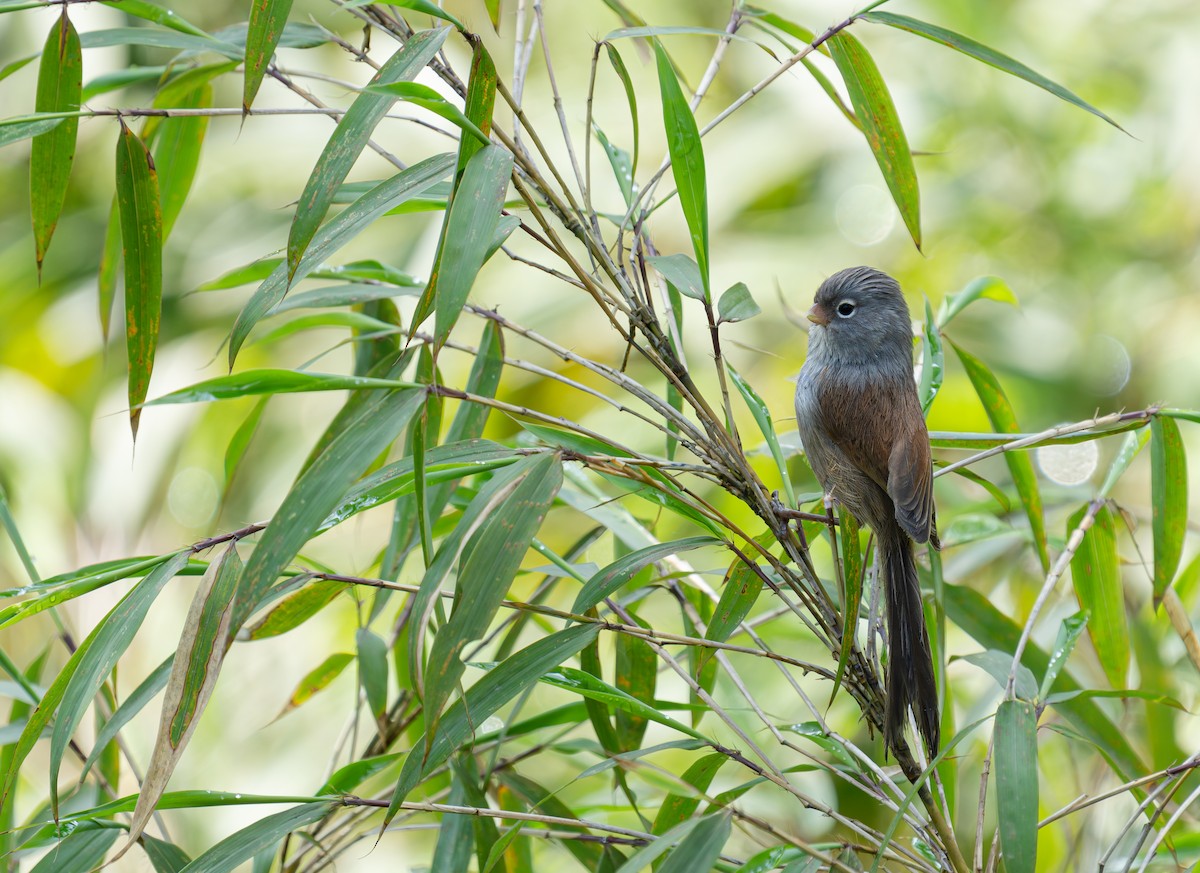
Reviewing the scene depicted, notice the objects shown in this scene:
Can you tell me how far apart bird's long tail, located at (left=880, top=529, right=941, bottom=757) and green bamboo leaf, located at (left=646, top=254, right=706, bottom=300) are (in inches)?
17.5

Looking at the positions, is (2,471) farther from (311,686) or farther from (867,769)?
(867,769)

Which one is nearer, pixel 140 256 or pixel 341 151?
pixel 341 151

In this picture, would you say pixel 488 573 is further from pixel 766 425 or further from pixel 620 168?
pixel 620 168

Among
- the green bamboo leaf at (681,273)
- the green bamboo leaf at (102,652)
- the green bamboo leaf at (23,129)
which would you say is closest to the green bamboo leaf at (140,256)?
the green bamboo leaf at (23,129)

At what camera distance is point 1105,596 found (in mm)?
1321

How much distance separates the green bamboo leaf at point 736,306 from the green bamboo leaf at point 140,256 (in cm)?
60

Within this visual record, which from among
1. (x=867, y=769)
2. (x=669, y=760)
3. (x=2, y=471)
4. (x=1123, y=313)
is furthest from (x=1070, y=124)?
(x=2, y=471)

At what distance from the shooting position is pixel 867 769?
44.6 inches

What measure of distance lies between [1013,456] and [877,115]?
0.44m

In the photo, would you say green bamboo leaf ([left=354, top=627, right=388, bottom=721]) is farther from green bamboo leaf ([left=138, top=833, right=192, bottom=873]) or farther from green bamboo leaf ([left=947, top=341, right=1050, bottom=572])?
green bamboo leaf ([left=947, top=341, right=1050, bottom=572])

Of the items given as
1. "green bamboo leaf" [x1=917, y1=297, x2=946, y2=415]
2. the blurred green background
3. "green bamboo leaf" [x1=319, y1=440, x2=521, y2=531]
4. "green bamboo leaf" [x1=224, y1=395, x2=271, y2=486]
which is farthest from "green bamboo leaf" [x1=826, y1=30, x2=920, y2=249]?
the blurred green background

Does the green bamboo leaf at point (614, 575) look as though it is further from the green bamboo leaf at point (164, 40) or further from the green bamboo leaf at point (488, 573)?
the green bamboo leaf at point (164, 40)

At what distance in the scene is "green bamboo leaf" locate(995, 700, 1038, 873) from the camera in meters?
0.93

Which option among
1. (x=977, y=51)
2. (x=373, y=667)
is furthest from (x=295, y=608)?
(x=977, y=51)
